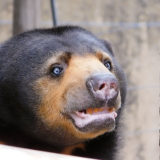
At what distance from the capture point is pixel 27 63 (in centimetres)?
317

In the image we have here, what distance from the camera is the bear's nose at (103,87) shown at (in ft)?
8.86

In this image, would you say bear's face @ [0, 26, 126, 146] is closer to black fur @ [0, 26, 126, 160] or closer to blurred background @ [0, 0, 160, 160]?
black fur @ [0, 26, 126, 160]

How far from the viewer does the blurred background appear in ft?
25.4

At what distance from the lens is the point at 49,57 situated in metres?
3.12

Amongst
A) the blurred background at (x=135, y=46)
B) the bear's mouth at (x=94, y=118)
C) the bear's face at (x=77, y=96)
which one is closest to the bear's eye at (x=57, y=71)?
the bear's face at (x=77, y=96)

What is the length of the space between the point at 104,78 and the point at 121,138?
1131 millimetres

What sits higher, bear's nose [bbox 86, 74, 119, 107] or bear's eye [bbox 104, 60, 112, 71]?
bear's nose [bbox 86, 74, 119, 107]

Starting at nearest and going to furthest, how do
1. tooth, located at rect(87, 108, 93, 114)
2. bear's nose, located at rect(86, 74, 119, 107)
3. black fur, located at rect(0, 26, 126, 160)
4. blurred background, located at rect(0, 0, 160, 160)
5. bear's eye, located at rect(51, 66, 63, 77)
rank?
bear's nose, located at rect(86, 74, 119, 107)
tooth, located at rect(87, 108, 93, 114)
bear's eye, located at rect(51, 66, 63, 77)
black fur, located at rect(0, 26, 126, 160)
blurred background, located at rect(0, 0, 160, 160)

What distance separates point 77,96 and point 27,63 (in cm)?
52

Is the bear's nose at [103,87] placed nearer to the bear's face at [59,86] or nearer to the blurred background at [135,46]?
the bear's face at [59,86]

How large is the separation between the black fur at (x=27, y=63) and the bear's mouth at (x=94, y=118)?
0.34 metres

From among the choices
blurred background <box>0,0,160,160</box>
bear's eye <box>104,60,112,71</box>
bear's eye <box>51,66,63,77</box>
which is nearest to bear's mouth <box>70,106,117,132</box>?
bear's eye <box>51,66,63,77</box>

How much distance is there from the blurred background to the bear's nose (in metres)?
4.92

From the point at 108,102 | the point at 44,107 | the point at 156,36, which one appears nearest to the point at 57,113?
the point at 44,107
